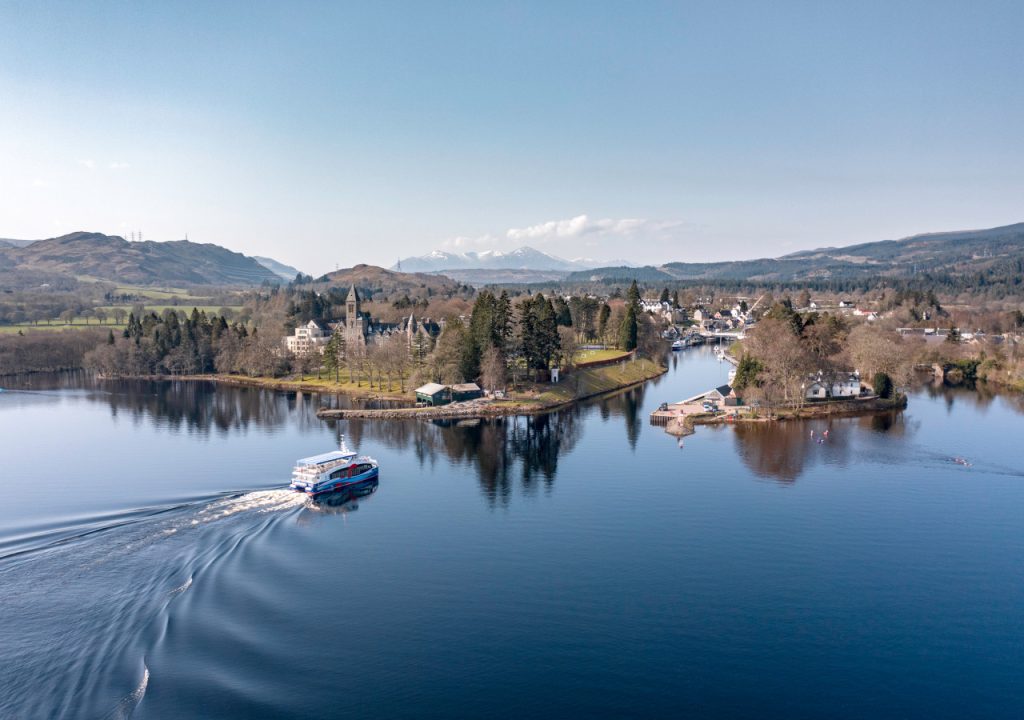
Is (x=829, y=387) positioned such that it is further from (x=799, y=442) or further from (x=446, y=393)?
(x=446, y=393)

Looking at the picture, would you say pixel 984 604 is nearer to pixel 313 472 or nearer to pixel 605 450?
pixel 605 450

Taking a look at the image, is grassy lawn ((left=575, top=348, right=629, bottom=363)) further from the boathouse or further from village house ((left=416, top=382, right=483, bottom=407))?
the boathouse

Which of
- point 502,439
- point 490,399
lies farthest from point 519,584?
point 490,399

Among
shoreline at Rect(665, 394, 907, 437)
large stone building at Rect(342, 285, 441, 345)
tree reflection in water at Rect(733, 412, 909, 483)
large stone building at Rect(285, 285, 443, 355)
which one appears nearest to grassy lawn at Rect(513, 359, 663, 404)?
shoreline at Rect(665, 394, 907, 437)

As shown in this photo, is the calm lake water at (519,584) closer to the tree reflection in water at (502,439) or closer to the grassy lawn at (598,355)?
the tree reflection in water at (502,439)

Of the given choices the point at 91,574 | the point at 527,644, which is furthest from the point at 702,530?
the point at 91,574

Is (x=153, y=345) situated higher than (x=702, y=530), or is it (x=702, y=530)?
(x=153, y=345)
